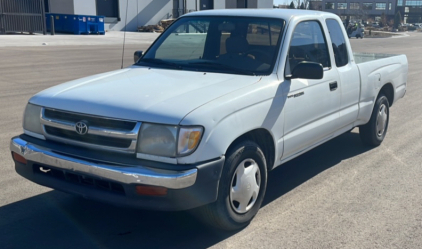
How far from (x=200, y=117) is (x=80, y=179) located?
3.54 feet

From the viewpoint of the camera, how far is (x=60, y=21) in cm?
3947

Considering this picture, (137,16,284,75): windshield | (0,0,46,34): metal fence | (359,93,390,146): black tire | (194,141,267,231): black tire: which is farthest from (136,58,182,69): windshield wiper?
(0,0,46,34): metal fence

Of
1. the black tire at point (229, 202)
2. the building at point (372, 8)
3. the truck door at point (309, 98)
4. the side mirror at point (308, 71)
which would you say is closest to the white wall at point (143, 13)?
the truck door at point (309, 98)

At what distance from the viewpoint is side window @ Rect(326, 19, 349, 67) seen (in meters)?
6.11

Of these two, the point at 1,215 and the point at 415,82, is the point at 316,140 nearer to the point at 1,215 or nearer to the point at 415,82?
the point at 1,215

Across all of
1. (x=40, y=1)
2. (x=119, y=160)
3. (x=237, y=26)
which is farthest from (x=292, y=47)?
(x=40, y=1)

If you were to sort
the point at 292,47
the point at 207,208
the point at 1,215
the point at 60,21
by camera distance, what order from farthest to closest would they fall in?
the point at 60,21, the point at 292,47, the point at 1,215, the point at 207,208

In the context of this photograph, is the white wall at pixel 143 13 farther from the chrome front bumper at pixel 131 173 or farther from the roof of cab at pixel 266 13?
the chrome front bumper at pixel 131 173

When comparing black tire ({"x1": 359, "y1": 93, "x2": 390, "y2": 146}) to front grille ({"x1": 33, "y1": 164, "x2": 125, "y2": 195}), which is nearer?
front grille ({"x1": 33, "y1": 164, "x2": 125, "y2": 195})

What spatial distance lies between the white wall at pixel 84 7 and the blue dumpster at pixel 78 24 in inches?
172

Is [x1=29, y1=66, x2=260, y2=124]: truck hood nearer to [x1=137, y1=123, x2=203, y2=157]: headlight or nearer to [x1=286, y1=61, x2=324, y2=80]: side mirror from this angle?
[x1=137, y1=123, x2=203, y2=157]: headlight

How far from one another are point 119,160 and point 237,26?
230cm

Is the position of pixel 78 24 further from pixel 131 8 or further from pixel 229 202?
pixel 229 202

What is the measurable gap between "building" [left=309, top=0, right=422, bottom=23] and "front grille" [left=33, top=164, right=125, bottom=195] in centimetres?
11323
